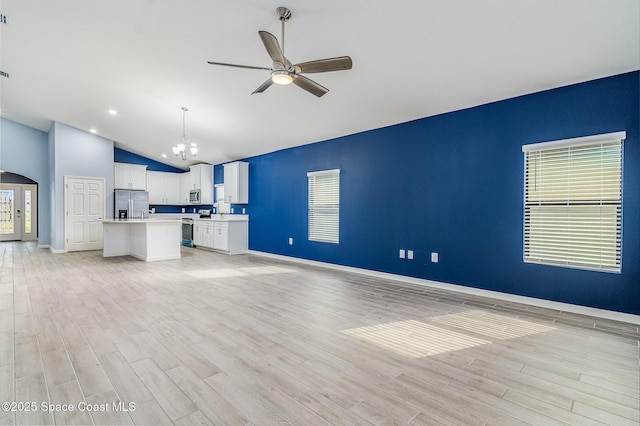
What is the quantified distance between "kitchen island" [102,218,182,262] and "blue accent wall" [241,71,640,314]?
3239 millimetres

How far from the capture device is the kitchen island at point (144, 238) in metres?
6.55

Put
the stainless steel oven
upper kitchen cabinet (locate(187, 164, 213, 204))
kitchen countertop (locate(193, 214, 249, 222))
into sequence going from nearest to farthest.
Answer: kitchen countertop (locate(193, 214, 249, 222)) → the stainless steel oven → upper kitchen cabinet (locate(187, 164, 213, 204))

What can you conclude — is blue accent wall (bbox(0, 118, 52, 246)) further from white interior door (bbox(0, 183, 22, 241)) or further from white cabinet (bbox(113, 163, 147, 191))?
white interior door (bbox(0, 183, 22, 241))

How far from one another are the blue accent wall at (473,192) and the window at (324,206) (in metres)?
0.16

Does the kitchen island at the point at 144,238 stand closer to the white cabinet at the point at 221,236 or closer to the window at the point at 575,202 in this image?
the white cabinet at the point at 221,236

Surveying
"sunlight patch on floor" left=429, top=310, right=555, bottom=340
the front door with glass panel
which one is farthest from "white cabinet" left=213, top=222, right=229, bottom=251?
the front door with glass panel

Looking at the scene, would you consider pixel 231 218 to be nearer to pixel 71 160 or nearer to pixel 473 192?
pixel 71 160

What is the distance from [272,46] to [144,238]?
5813 mm

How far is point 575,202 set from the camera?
344 cm

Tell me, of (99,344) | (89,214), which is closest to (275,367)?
(99,344)

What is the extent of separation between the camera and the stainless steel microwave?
9807mm

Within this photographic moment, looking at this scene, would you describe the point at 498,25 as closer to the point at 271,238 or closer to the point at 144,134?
the point at 271,238

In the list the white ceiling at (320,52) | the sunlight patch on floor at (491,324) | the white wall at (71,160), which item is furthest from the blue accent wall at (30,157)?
the sunlight patch on floor at (491,324)

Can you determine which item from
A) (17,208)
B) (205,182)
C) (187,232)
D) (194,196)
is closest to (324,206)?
(205,182)
